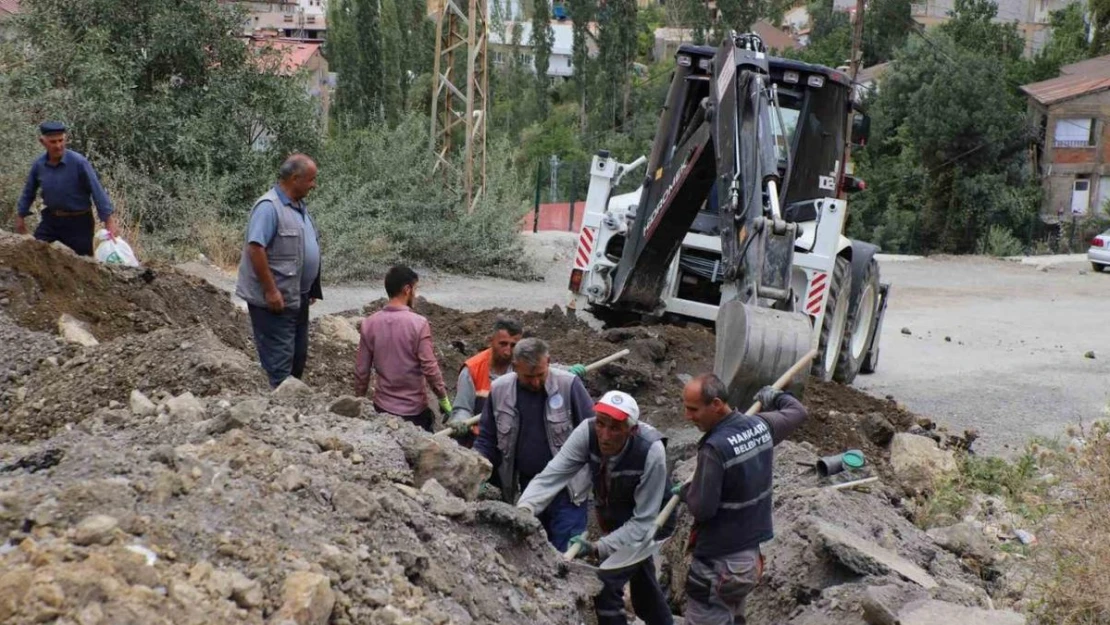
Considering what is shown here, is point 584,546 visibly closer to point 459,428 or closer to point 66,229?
point 459,428

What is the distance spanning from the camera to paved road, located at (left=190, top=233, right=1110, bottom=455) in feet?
42.1

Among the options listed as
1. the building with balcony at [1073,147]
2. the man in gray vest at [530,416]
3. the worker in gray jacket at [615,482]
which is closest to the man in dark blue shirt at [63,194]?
the man in gray vest at [530,416]

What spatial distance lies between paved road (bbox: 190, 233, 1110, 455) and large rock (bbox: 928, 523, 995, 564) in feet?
10.7

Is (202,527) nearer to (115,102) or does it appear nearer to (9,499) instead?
(9,499)

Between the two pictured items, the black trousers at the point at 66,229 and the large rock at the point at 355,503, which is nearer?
the large rock at the point at 355,503

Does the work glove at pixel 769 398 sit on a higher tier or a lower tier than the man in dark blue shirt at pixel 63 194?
lower

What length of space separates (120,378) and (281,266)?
1.17 metres

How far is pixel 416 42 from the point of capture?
63.7 m

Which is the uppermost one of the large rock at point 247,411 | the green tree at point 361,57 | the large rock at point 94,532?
the green tree at point 361,57

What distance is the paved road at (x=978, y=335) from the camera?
1284 cm

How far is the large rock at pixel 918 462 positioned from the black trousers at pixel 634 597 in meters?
3.49

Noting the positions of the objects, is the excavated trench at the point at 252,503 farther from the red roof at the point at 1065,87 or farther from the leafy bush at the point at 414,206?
the red roof at the point at 1065,87

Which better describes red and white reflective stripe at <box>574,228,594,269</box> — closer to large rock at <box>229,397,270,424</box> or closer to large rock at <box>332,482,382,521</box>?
large rock at <box>229,397,270,424</box>

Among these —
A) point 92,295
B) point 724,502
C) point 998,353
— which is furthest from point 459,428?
point 998,353
